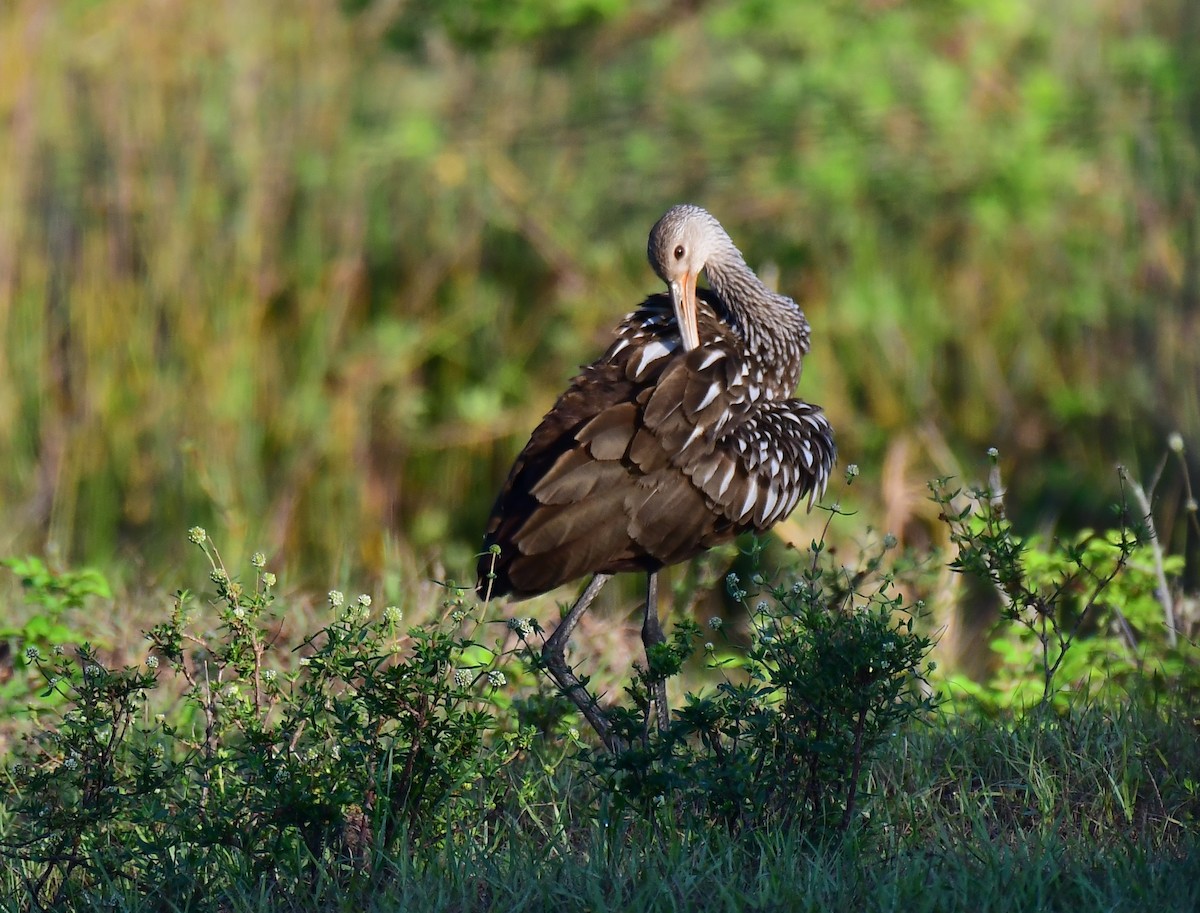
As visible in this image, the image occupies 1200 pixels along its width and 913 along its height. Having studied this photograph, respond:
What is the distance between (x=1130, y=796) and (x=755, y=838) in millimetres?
919

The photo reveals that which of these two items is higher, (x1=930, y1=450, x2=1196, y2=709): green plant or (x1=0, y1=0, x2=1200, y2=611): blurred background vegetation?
(x1=0, y1=0, x2=1200, y2=611): blurred background vegetation

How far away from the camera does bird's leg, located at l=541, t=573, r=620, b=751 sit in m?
3.93

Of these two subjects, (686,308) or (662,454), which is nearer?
(662,454)

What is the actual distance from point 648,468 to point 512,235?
473 cm

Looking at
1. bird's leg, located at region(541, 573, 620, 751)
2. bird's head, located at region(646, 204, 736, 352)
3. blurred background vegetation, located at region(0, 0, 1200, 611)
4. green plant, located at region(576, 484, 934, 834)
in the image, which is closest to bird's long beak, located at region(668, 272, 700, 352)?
bird's head, located at region(646, 204, 736, 352)

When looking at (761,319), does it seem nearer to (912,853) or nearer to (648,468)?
Result: (648,468)

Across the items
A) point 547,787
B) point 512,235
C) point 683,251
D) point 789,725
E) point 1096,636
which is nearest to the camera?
point 789,725

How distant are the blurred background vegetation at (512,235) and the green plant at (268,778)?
372 cm

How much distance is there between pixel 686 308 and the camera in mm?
5188

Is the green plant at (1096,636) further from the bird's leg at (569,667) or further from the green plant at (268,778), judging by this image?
the green plant at (268,778)

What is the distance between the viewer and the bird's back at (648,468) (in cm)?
447

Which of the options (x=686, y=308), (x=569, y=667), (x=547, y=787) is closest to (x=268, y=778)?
(x=547, y=787)

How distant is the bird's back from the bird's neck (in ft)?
0.42

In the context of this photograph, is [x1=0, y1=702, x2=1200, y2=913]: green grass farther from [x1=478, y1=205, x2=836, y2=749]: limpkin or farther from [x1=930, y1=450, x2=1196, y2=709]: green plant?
[x1=478, y1=205, x2=836, y2=749]: limpkin
